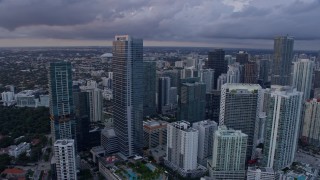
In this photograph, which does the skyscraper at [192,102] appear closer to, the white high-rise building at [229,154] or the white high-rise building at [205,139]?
the white high-rise building at [205,139]

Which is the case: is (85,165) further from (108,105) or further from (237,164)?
(108,105)

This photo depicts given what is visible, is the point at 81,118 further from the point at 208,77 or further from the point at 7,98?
the point at 208,77

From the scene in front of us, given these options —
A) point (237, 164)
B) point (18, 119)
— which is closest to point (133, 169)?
point (237, 164)

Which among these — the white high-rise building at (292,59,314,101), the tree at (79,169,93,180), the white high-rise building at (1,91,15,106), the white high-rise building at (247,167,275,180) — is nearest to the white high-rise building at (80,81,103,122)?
the tree at (79,169,93,180)

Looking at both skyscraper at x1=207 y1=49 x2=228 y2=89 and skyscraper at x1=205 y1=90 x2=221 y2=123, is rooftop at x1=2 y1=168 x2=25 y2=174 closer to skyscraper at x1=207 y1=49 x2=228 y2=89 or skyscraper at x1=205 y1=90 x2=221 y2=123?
A: skyscraper at x1=205 y1=90 x2=221 y2=123

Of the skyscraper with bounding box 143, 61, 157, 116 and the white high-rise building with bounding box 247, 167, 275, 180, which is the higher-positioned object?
the skyscraper with bounding box 143, 61, 157, 116

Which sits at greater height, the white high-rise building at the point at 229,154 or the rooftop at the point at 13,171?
the white high-rise building at the point at 229,154

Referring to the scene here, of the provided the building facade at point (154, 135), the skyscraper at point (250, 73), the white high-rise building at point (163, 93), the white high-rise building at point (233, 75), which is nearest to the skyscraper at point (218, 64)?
the white high-rise building at point (233, 75)
